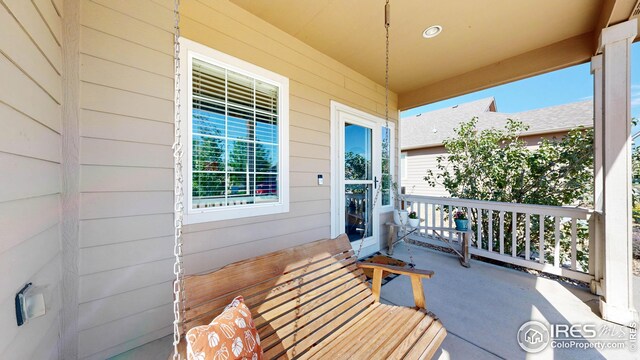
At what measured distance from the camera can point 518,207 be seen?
338cm

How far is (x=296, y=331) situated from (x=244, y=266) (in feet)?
1.71

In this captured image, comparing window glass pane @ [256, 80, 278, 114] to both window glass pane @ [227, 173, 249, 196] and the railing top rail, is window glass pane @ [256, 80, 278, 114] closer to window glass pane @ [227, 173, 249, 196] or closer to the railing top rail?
window glass pane @ [227, 173, 249, 196]

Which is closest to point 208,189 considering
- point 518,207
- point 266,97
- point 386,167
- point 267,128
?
point 267,128

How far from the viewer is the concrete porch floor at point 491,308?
177 centimetres

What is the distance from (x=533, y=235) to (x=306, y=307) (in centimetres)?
435

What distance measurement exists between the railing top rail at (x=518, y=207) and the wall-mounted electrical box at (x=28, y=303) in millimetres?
4701

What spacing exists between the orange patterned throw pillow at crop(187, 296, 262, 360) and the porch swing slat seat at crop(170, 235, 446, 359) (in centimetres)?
18

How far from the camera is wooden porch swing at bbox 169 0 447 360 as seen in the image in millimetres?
1225

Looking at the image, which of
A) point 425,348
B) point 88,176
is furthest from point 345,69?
point 425,348

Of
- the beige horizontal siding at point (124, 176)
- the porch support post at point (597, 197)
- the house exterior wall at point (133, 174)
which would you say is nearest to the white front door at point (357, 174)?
the house exterior wall at point (133, 174)

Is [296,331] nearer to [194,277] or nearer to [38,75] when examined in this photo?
[194,277]

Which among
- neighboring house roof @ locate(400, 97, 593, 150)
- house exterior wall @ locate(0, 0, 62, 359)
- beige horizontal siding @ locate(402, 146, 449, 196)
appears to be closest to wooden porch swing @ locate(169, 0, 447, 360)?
house exterior wall @ locate(0, 0, 62, 359)

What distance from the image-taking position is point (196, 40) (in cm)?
207

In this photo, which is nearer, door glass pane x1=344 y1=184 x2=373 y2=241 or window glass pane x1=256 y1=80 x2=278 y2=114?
window glass pane x1=256 y1=80 x2=278 y2=114
